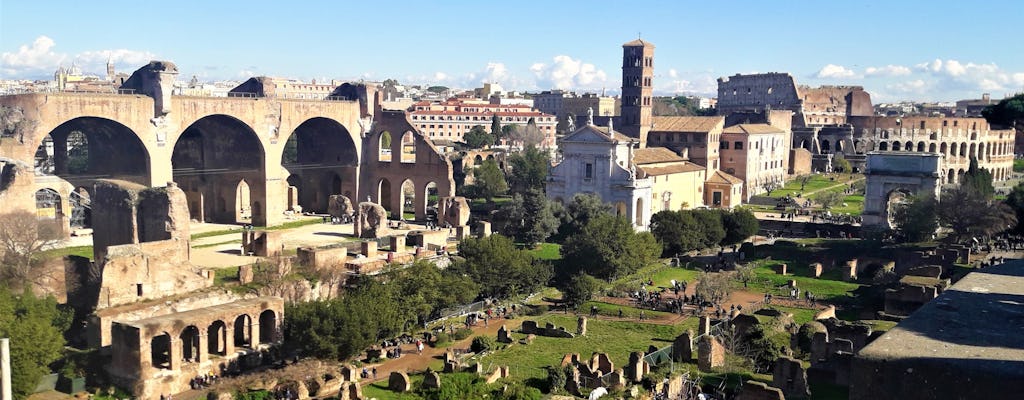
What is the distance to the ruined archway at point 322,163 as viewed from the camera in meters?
55.3

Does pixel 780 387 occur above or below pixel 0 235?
below

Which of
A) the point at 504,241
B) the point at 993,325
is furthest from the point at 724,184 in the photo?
the point at 993,325

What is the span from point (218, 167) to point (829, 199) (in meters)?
38.1

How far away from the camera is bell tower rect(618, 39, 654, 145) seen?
69.4m

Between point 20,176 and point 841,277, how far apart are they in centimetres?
3483

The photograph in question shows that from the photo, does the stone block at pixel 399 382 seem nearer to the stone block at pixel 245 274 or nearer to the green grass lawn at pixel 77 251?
the stone block at pixel 245 274

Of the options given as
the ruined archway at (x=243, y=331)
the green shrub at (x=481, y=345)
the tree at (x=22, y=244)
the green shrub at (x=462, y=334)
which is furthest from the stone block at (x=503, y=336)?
the tree at (x=22, y=244)

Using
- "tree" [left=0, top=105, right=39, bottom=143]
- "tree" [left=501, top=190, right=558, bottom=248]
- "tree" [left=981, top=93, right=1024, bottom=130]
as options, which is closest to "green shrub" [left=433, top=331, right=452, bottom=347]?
"tree" [left=501, top=190, right=558, bottom=248]

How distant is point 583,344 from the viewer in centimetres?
2980

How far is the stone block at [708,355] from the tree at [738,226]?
2230 cm

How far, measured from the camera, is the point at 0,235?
30484mm

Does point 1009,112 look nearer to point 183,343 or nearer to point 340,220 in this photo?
point 340,220

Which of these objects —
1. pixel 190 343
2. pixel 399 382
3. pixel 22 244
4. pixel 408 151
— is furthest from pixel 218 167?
pixel 399 382

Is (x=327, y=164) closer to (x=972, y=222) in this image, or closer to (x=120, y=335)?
(x=120, y=335)
